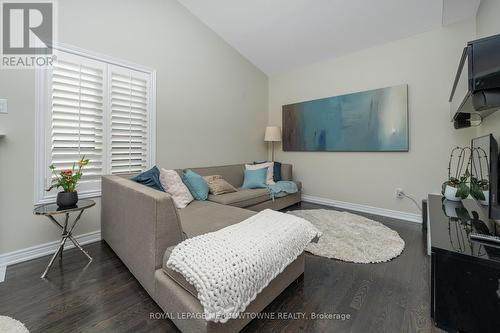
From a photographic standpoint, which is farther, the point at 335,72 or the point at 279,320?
the point at 335,72

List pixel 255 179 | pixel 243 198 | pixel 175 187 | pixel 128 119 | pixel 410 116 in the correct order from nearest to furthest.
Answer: pixel 175 187 → pixel 128 119 → pixel 243 198 → pixel 410 116 → pixel 255 179

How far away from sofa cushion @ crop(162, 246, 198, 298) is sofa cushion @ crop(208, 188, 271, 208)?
4.58ft

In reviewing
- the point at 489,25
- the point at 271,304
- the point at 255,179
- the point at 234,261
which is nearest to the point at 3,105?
the point at 234,261

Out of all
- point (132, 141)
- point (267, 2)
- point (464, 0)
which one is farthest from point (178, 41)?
point (464, 0)

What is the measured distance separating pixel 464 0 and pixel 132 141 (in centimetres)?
408

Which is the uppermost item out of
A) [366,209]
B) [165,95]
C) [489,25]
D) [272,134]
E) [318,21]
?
[318,21]

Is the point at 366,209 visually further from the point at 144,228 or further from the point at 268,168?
the point at 144,228

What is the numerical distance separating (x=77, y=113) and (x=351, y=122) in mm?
3634

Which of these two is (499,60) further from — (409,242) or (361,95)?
(361,95)

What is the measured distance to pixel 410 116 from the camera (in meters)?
2.98

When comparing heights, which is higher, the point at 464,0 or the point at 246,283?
the point at 464,0

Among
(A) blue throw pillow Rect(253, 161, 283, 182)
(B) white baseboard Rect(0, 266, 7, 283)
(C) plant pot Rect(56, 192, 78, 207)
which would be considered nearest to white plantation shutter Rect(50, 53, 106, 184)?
(C) plant pot Rect(56, 192, 78, 207)

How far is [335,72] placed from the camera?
12.0 ft

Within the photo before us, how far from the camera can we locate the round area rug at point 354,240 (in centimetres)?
202
